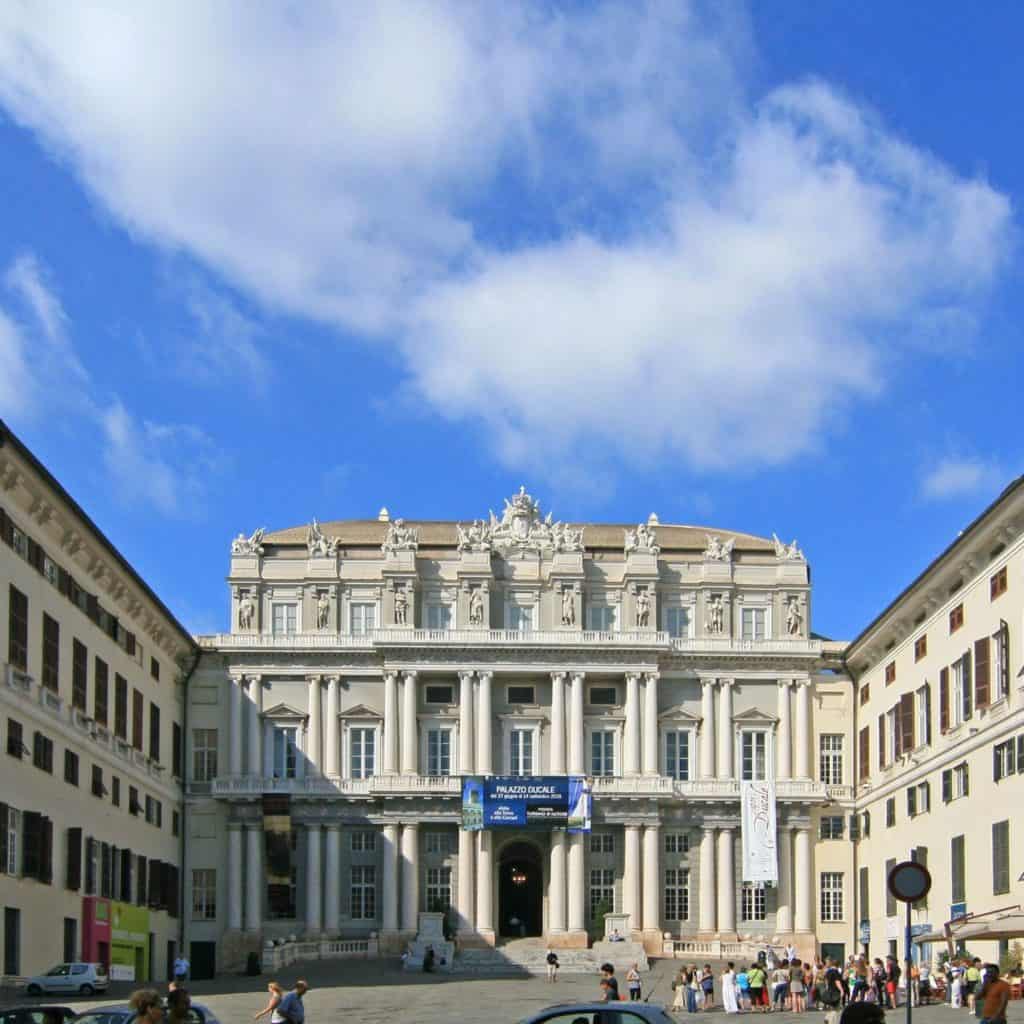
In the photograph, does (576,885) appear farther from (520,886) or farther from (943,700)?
(943,700)

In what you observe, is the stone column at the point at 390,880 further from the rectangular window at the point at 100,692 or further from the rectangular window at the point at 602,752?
the rectangular window at the point at 100,692

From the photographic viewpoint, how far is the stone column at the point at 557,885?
8556cm

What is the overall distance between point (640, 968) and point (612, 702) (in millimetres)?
15302

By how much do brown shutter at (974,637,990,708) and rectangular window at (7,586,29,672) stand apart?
30765 mm

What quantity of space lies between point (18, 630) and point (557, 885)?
37.3m

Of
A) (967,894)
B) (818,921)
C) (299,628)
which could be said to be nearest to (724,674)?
(818,921)

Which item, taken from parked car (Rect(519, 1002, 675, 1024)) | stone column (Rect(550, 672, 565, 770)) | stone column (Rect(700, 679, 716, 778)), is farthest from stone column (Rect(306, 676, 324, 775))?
parked car (Rect(519, 1002, 675, 1024))

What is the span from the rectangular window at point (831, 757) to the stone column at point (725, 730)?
4485mm

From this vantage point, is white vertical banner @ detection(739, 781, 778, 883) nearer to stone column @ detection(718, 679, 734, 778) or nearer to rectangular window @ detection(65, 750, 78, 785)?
stone column @ detection(718, 679, 734, 778)

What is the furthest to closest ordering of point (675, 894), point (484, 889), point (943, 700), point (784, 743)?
point (784, 743) < point (675, 894) < point (484, 889) < point (943, 700)

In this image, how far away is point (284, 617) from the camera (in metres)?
90.5

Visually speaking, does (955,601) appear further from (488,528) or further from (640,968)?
(488,528)

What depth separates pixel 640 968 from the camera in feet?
255

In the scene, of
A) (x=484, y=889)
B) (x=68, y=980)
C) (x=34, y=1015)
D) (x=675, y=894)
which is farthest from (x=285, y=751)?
(x=34, y=1015)
